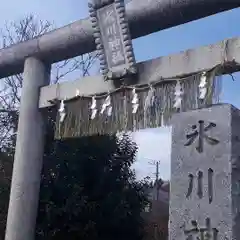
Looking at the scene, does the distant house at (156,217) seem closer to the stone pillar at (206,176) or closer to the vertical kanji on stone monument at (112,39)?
the vertical kanji on stone monument at (112,39)

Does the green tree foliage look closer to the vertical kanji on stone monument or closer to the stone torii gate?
the stone torii gate

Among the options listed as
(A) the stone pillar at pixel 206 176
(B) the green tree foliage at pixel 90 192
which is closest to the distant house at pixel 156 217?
(B) the green tree foliage at pixel 90 192

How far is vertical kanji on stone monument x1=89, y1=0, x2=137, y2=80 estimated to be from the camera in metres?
4.95

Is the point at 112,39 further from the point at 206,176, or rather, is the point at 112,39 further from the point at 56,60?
the point at 206,176

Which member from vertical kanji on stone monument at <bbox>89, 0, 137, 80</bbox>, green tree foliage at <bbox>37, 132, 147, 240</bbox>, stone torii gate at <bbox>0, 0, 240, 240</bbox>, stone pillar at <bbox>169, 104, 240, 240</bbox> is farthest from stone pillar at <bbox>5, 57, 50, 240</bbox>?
stone pillar at <bbox>169, 104, 240, 240</bbox>

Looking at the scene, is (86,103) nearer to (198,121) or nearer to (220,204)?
(198,121)

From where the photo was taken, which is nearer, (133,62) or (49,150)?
(133,62)

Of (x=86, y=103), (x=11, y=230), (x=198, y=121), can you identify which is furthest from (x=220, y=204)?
(x=11, y=230)

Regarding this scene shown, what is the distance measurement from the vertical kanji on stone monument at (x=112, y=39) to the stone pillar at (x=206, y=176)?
1.91 meters

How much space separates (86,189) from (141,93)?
2.24 metres

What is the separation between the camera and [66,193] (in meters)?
6.31

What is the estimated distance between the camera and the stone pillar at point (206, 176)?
2.88m

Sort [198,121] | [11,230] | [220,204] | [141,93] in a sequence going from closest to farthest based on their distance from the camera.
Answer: [220,204], [198,121], [141,93], [11,230]

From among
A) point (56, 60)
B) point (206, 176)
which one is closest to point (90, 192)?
point (56, 60)
